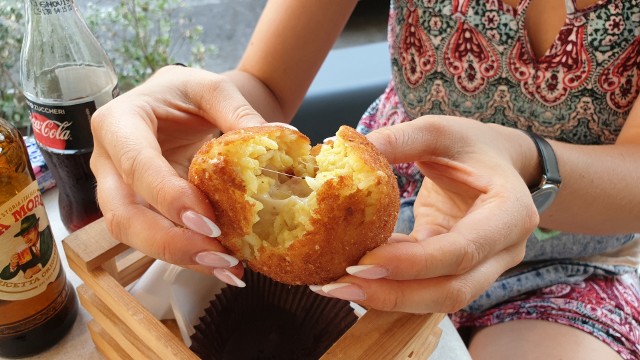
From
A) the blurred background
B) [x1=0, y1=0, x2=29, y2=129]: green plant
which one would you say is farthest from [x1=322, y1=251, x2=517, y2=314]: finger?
[x1=0, y1=0, x2=29, y2=129]: green plant

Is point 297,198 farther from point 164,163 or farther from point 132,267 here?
point 132,267

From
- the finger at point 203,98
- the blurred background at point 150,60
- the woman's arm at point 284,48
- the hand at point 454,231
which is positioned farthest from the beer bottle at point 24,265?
the blurred background at point 150,60

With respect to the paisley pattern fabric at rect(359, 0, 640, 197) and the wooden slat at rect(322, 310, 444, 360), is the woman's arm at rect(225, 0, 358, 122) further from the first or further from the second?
the wooden slat at rect(322, 310, 444, 360)

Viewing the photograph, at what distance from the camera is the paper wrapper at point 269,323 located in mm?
796

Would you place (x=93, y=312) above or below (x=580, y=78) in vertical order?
below

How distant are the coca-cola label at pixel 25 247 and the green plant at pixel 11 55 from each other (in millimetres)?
813

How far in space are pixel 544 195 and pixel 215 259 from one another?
20.9 inches

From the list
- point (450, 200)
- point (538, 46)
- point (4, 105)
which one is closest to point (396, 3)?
point (538, 46)

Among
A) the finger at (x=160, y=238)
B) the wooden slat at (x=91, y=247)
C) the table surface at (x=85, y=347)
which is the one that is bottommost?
the table surface at (x=85, y=347)

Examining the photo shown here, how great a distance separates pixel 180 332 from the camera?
0.82 meters

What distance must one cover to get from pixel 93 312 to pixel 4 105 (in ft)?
2.98

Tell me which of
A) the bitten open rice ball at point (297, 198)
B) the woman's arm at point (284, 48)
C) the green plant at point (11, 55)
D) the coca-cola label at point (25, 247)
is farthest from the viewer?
the green plant at point (11, 55)

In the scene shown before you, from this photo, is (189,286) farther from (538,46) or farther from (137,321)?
(538,46)

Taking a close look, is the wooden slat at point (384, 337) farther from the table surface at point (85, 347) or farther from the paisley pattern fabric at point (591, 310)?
Answer: the paisley pattern fabric at point (591, 310)
